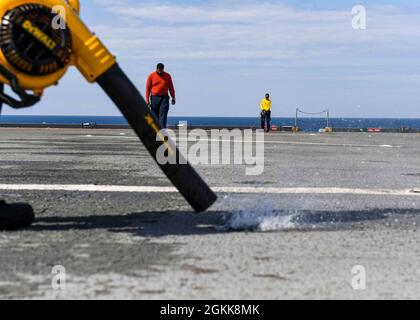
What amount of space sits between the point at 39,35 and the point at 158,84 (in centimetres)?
973

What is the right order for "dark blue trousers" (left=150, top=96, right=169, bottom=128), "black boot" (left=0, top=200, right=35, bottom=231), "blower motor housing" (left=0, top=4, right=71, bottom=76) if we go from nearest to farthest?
"blower motor housing" (left=0, top=4, right=71, bottom=76)
"black boot" (left=0, top=200, right=35, bottom=231)
"dark blue trousers" (left=150, top=96, right=169, bottom=128)

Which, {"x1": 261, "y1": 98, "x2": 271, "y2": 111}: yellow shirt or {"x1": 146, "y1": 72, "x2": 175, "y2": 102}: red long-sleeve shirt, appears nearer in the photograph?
{"x1": 146, "y1": 72, "x2": 175, "y2": 102}: red long-sleeve shirt

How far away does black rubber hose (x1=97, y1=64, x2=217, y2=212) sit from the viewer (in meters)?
3.93

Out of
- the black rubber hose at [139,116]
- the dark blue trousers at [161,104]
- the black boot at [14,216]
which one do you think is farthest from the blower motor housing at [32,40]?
the dark blue trousers at [161,104]

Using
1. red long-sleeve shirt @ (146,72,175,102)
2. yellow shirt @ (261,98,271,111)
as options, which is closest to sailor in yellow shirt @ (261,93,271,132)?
yellow shirt @ (261,98,271,111)

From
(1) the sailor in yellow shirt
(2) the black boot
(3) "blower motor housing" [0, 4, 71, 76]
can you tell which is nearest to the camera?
(3) "blower motor housing" [0, 4, 71, 76]

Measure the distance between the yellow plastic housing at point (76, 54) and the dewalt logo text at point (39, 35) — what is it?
0.13m

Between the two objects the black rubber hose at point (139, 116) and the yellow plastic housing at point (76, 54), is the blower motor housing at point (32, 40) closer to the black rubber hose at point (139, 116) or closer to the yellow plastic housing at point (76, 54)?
the yellow plastic housing at point (76, 54)

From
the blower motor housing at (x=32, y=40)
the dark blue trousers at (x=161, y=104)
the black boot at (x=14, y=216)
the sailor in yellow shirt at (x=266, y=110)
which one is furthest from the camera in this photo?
the sailor in yellow shirt at (x=266, y=110)

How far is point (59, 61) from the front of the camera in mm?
3633

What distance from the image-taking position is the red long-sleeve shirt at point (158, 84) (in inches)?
520

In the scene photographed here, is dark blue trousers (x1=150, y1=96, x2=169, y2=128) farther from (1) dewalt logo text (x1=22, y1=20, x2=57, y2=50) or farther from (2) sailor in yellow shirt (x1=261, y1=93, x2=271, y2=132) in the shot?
(2) sailor in yellow shirt (x1=261, y1=93, x2=271, y2=132)

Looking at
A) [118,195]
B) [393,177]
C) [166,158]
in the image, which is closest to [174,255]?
[166,158]
